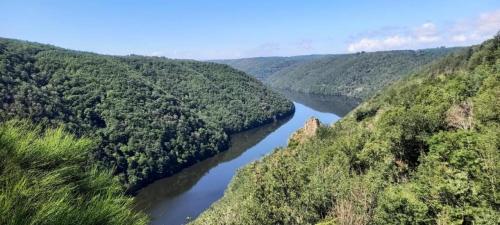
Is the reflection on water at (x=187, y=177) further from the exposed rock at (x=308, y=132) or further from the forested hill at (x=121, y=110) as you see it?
the exposed rock at (x=308, y=132)

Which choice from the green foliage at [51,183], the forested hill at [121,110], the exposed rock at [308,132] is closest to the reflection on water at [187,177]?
the forested hill at [121,110]

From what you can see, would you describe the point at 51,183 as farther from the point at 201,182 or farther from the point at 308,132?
the point at 201,182

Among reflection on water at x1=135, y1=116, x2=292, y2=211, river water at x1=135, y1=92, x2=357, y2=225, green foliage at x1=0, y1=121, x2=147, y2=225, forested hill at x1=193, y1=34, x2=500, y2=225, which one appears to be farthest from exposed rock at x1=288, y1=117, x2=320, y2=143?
green foliage at x1=0, y1=121, x2=147, y2=225

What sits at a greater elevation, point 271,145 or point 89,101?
point 89,101

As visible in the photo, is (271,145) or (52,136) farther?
(271,145)

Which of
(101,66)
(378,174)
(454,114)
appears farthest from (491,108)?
(101,66)

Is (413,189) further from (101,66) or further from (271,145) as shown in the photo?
(101,66)
